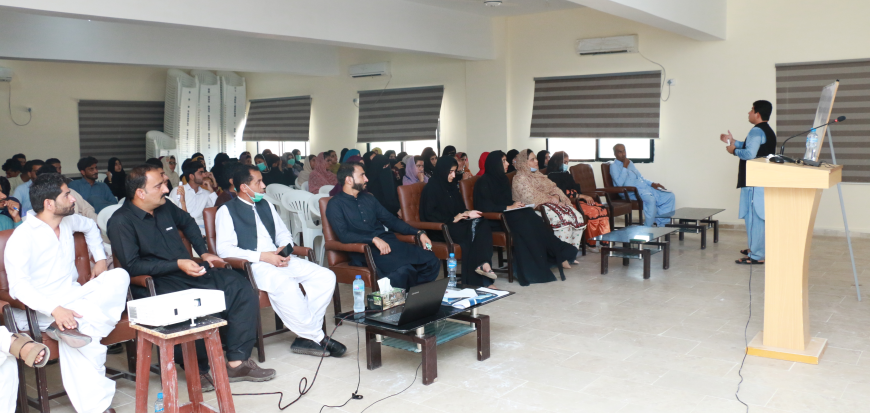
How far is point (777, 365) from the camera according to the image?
11.6ft

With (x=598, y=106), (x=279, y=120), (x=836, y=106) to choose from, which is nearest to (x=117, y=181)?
(x=279, y=120)

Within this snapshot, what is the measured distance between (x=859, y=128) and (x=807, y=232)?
195 inches

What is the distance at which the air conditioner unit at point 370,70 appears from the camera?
439 inches

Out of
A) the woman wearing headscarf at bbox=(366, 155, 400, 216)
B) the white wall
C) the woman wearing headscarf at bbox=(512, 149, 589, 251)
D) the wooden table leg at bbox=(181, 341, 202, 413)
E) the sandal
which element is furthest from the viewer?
the white wall

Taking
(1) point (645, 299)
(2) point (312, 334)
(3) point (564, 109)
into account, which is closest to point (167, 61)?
(3) point (564, 109)

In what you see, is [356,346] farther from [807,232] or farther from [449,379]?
[807,232]

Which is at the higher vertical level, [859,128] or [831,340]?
[859,128]

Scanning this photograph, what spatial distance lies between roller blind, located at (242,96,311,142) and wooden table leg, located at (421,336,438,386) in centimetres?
951

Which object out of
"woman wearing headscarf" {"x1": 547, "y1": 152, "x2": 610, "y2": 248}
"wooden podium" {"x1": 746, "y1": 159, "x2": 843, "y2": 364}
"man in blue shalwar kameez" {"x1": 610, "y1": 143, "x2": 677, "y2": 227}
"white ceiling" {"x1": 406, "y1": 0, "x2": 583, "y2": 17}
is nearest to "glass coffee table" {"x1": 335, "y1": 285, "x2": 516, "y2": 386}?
"wooden podium" {"x1": 746, "y1": 159, "x2": 843, "y2": 364}

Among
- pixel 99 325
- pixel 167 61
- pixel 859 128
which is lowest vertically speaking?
pixel 99 325

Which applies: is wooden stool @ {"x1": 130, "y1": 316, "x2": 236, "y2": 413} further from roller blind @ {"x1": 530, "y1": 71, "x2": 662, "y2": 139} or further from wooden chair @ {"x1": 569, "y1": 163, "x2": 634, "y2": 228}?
roller blind @ {"x1": 530, "y1": 71, "x2": 662, "y2": 139}

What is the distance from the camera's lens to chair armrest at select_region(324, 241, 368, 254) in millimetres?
4438

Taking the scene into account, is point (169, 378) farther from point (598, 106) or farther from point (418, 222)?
point (598, 106)

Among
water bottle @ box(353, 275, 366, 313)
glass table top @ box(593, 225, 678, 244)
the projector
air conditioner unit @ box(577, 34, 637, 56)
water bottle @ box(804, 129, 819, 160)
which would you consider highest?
air conditioner unit @ box(577, 34, 637, 56)
